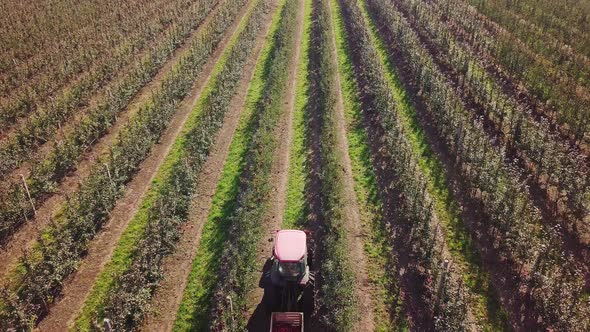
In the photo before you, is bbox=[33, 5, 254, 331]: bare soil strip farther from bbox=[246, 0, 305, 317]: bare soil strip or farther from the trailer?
the trailer

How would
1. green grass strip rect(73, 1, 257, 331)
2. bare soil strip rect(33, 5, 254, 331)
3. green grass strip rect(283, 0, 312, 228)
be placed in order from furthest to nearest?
1. green grass strip rect(283, 0, 312, 228)
2. green grass strip rect(73, 1, 257, 331)
3. bare soil strip rect(33, 5, 254, 331)

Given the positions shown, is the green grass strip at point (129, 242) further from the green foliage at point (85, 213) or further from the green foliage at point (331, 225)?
the green foliage at point (331, 225)

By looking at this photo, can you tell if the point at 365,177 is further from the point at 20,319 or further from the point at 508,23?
the point at 508,23

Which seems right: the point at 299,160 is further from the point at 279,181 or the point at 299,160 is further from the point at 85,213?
the point at 85,213

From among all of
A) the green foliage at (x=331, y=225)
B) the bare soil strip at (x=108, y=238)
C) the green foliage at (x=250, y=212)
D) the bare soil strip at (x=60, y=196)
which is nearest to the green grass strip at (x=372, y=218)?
the green foliage at (x=331, y=225)

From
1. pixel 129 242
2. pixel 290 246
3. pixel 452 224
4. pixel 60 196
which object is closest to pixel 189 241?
pixel 129 242

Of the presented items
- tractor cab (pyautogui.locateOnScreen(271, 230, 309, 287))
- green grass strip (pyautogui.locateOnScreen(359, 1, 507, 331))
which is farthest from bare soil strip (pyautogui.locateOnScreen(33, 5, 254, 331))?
green grass strip (pyautogui.locateOnScreen(359, 1, 507, 331))

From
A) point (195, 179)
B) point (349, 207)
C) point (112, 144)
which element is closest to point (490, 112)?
point (349, 207)
